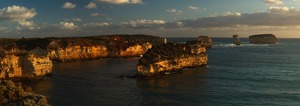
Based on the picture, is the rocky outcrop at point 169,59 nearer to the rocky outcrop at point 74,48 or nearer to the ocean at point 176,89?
the ocean at point 176,89

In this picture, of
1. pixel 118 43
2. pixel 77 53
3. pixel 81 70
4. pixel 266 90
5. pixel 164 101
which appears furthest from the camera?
pixel 118 43

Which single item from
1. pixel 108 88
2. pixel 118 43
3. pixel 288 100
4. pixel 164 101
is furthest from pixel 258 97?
pixel 118 43

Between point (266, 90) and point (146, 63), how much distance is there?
2994 cm

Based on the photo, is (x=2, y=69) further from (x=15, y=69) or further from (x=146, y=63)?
(x=146, y=63)

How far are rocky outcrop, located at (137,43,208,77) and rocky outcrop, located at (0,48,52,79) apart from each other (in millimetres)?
24048

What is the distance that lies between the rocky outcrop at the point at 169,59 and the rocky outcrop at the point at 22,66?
24.0m

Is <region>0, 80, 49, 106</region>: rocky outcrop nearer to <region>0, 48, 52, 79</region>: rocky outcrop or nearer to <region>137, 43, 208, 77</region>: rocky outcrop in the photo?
<region>0, 48, 52, 79</region>: rocky outcrop

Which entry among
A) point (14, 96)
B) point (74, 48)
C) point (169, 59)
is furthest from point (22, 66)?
point (74, 48)

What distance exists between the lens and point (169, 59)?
93625 millimetres

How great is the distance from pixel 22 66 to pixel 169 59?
37.7 metres

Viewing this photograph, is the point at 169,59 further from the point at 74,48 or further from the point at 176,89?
the point at 74,48

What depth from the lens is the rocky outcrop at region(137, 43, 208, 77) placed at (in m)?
86.9

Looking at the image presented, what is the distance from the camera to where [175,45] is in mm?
104562

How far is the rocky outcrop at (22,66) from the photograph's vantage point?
254 feet
